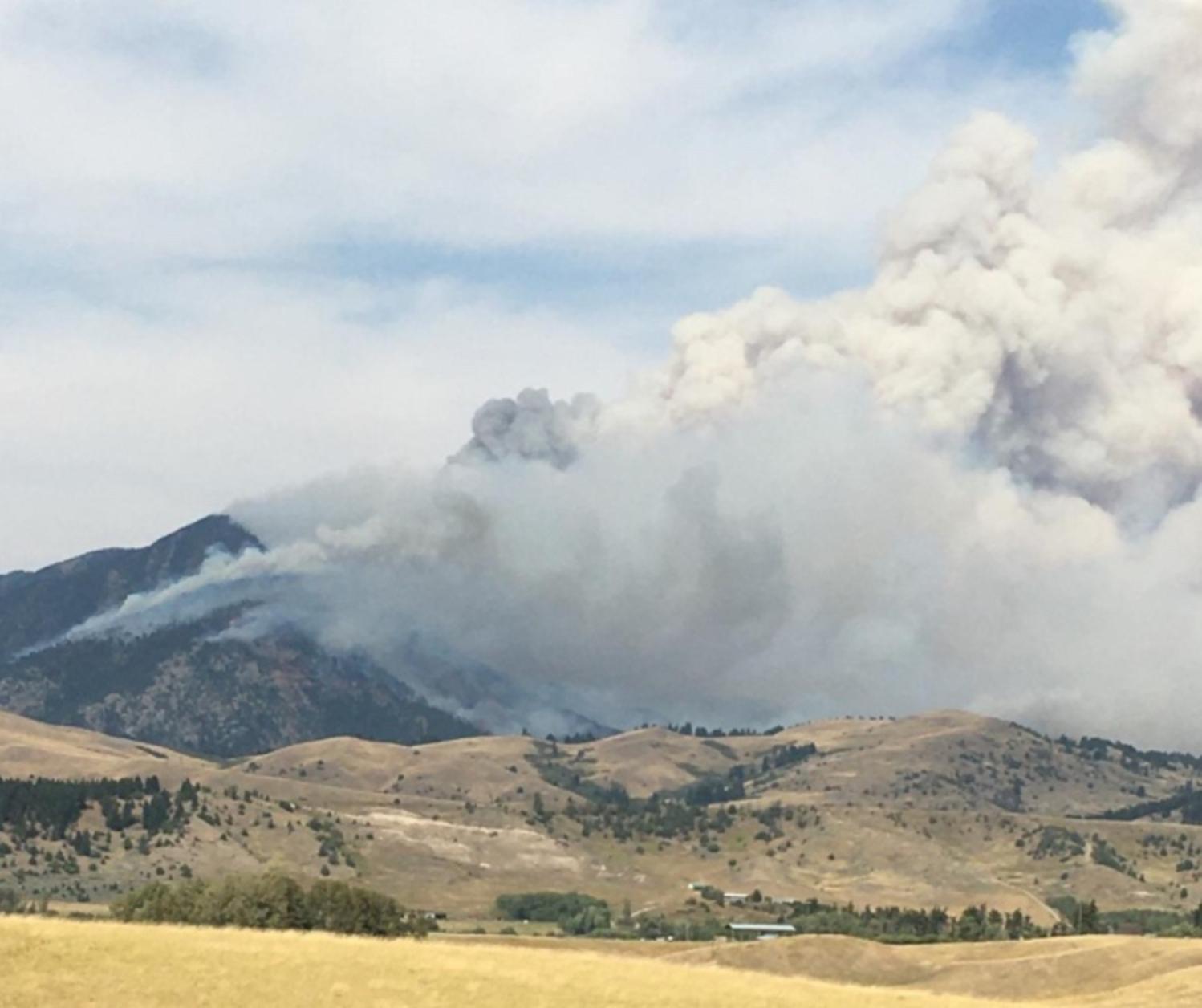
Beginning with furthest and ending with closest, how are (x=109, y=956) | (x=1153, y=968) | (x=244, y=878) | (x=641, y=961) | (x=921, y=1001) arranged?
(x=1153, y=968), (x=244, y=878), (x=641, y=961), (x=921, y=1001), (x=109, y=956)

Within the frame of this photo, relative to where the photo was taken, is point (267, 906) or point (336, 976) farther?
point (267, 906)

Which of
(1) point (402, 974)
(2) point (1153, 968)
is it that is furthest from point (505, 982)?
(2) point (1153, 968)

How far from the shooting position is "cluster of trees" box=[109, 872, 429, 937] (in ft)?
402

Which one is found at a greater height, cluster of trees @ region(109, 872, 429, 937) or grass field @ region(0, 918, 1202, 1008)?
grass field @ region(0, 918, 1202, 1008)

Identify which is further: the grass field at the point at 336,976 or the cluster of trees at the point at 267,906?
the cluster of trees at the point at 267,906

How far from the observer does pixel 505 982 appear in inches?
2520

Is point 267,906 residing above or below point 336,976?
below

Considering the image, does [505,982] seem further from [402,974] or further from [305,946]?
[305,946]

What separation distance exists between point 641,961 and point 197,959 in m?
24.4

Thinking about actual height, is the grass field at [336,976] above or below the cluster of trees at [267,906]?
above

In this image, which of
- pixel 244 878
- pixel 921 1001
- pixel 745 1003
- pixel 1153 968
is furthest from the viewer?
pixel 1153 968

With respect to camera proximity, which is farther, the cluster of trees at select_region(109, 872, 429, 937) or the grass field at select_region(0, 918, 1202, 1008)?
the cluster of trees at select_region(109, 872, 429, 937)

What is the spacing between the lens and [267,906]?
12425 cm

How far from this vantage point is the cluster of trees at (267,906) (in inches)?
4820
